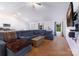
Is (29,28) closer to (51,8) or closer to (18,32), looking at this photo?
(18,32)

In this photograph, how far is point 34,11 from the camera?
224cm

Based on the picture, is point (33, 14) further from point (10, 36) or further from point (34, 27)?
point (10, 36)

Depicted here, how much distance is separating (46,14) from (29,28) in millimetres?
402

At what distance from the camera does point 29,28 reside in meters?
2.27

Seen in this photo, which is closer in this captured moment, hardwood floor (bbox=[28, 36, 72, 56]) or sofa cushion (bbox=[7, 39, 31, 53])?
sofa cushion (bbox=[7, 39, 31, 53])

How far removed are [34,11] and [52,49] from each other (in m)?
0.76

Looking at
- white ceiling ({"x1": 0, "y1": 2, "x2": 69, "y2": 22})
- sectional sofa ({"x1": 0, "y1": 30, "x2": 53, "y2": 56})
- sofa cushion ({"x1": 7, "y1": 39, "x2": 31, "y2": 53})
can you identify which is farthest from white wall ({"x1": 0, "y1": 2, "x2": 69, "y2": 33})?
sofa cushion ({"x1": 7, "y1": 39, "x2": 31, "y2": 53})

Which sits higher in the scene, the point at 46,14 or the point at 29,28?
the point at 46,14

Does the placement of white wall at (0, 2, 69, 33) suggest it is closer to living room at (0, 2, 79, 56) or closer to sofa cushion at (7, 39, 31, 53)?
living room at (0, 2, 79, 56)

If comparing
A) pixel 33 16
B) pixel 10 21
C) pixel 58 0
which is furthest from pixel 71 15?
pixel 10 21

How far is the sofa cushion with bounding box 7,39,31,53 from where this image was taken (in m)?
2.12

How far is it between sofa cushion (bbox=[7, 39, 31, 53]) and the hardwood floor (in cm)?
17

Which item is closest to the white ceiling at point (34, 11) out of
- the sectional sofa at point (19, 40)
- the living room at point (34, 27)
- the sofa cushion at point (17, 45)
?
the living room at point (34, 27)

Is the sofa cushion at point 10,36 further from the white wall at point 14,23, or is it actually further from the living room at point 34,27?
the white wall at point 14,23
